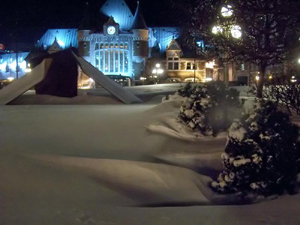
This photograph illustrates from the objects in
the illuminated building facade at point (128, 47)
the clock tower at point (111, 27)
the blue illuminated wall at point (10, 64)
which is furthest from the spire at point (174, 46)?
the blue illuminated wall at point (10, 64)

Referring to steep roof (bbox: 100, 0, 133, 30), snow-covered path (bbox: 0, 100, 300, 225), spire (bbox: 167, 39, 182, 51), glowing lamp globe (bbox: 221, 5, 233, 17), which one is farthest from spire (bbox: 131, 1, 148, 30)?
glowing lamp globe (bbox: 221, 5, 233, 17)

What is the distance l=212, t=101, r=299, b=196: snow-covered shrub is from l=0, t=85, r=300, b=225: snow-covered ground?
9.8 inches

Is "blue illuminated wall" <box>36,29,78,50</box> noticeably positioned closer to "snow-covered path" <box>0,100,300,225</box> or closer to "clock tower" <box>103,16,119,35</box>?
"clock tower" <box>103,16,119,35</box>

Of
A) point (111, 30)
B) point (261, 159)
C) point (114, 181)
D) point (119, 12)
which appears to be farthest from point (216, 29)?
point (119, 12)

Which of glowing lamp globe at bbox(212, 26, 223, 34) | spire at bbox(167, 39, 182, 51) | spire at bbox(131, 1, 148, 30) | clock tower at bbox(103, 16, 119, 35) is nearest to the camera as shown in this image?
glowing lamp globe at bbox(212, 26, 223, 34)

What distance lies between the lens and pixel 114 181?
6.76m

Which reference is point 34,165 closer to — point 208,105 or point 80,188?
point 80,188

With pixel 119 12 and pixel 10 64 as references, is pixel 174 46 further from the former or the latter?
pixel 10 64

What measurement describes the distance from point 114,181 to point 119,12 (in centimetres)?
6738

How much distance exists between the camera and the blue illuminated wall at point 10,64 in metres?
81.0

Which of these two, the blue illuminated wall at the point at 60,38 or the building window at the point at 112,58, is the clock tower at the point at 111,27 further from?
the blue illuminated wall at the point at 60,38

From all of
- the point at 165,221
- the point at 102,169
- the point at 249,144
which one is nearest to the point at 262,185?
the point at 249,144

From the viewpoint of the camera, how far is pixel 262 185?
6.24 m

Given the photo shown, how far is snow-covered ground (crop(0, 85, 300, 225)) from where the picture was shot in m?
5.20
